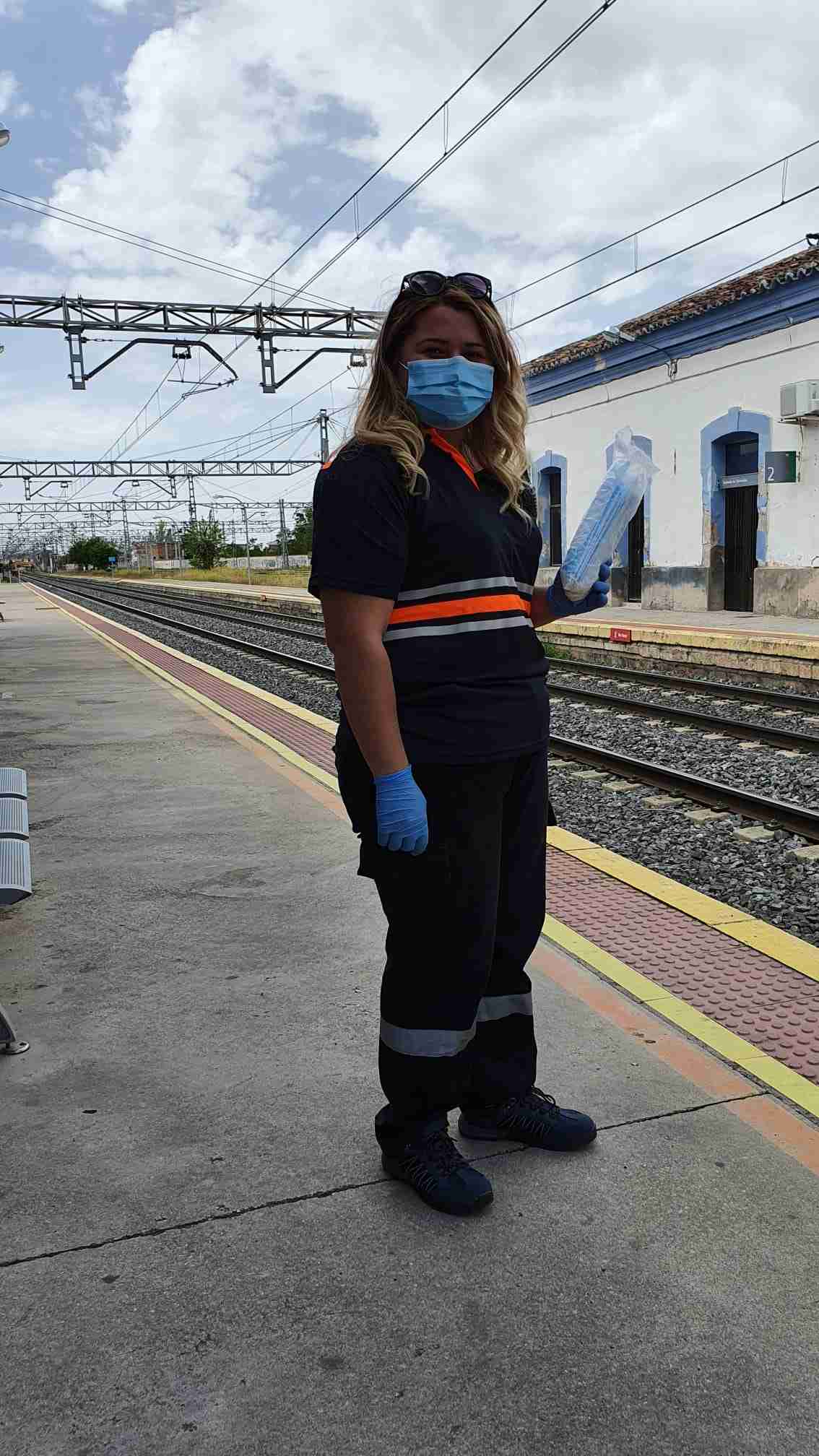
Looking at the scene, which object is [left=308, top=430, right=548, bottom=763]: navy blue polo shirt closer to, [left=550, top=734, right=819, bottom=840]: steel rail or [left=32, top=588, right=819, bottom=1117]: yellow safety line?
[left=32, top=588, right=819, bottom=1117]: yellow safety line

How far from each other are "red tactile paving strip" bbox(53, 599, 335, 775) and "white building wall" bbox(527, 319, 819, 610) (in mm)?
8081

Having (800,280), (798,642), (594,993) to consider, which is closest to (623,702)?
(798,642)

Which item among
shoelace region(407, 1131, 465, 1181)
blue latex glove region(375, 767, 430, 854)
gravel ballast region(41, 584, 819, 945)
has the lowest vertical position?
gravel ballast region(41, 584, 819, 945)

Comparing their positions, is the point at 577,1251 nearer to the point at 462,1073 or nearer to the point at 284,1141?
the point at 462,1073

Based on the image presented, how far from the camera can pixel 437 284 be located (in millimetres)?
2283

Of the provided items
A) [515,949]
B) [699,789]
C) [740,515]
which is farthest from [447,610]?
[740,515]

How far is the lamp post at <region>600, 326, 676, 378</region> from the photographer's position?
2120 centimetres

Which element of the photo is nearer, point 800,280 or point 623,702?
point 623,702

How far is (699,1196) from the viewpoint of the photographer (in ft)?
7.48

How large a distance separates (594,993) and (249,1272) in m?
1.56

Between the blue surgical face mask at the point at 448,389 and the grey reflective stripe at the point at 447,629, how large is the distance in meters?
0.44

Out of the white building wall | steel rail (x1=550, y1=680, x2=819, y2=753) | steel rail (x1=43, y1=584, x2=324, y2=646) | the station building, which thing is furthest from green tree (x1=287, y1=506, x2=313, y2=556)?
steel rail (x1=550, y1=680, x2=819, y2=753)

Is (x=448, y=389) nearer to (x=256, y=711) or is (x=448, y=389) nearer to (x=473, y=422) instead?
(x=473, y=422)

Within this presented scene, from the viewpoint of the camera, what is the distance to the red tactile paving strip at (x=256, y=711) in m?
7.81
